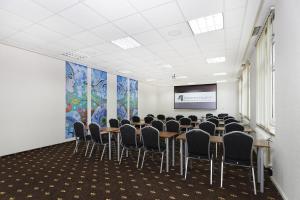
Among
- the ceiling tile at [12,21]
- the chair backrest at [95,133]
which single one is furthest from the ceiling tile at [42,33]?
the chair backrest at [95,133]

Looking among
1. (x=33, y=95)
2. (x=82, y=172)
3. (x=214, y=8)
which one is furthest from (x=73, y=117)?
(x=214, y=8)

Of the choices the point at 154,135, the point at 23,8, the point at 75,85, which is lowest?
the point at 154,135

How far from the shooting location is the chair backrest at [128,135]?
13.5 feet

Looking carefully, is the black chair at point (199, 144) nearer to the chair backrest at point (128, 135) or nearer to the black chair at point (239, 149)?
the black chair at point (239, 149)

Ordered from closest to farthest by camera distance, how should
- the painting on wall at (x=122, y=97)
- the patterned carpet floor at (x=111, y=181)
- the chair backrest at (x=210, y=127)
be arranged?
the patterned carpet floor at (x=111, y=181)
the chair backrest at (x=210, y=127)
the painting on wall at (x=122, y=97)

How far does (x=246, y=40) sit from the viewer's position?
4582 millimetres

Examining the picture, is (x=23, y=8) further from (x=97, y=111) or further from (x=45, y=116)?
(x=97, y=111)

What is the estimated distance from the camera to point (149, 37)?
4.30 m

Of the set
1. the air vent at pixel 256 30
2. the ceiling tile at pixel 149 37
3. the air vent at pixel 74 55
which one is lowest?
the air vent at pixel 74 55

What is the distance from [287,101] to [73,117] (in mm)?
6869

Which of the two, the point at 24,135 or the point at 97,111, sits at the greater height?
the point at 97,111

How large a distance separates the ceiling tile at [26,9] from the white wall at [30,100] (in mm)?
2357

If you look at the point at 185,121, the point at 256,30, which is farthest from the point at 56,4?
the point at 185,121

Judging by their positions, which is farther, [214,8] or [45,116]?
[45,116]
